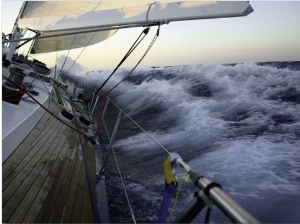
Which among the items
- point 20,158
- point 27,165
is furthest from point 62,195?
point 20,158

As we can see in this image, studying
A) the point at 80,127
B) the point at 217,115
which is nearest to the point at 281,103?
the point at 217,115

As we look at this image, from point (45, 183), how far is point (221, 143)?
693 cm

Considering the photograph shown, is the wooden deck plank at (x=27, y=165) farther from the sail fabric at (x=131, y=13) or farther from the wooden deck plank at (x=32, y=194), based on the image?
the sail fabric at (x=131, y=13)

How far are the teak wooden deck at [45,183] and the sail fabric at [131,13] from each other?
169 centimetres

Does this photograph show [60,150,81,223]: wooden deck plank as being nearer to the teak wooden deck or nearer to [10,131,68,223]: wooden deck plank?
the teak wooden deck

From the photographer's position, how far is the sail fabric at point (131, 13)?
233 centimetres

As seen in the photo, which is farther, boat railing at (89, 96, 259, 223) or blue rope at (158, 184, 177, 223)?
blue rope at (158, 184, 177, 223)

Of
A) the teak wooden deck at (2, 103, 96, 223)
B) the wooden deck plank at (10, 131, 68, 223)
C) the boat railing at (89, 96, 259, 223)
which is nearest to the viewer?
the boat railing at (89, 96, 259, 223)

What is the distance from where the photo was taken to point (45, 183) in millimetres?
2754

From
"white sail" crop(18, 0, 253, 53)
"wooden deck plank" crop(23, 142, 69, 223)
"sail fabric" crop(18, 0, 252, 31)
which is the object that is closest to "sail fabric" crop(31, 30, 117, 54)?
"white sail" crop(18, 0, 253, 53)

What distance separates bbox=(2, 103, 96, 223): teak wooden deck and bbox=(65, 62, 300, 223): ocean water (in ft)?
2.63

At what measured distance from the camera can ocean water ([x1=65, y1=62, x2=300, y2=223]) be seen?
4904 millimetres

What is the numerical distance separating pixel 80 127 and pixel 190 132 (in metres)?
5.40

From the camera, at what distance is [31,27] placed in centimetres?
353
